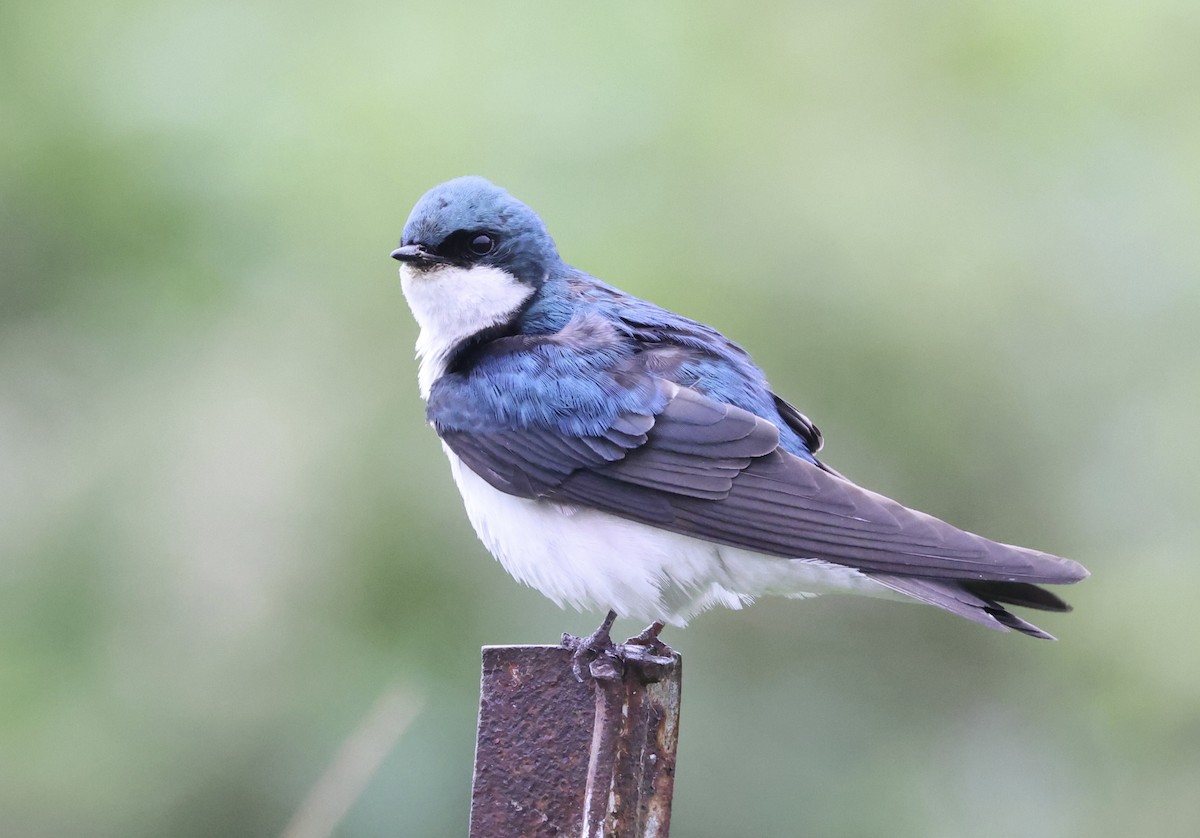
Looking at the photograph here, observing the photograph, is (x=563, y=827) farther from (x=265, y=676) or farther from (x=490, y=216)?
(x=265, y=676)

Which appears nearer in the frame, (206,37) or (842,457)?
(842,457)

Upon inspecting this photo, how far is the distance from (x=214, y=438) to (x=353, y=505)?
1.43ft

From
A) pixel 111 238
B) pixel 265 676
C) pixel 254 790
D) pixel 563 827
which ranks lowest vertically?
pixel 563 827

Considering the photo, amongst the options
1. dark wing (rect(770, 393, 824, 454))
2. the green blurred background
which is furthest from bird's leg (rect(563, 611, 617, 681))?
the green blurred background

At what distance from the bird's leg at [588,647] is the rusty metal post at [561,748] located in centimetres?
2

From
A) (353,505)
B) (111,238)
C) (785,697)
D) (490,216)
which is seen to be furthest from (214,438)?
(785,697)

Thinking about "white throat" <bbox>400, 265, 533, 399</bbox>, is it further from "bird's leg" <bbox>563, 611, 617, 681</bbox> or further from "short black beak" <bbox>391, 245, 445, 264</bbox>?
"bird's leg" <bbox>563, 611, 617, 681</bbox>

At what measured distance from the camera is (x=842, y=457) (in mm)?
3531

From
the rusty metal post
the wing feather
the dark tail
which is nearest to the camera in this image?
the rusty metal post

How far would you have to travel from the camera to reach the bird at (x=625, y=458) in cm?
229

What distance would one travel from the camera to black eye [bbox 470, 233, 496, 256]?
275 cm

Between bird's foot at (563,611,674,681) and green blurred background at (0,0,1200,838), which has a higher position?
green blurred background at (0,0,1200,838)

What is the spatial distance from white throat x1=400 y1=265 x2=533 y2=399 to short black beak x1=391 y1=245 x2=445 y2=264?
2cm

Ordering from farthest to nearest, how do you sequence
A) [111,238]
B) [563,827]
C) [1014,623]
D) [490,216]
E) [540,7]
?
[540,7]
[111,238]
[490,216]
[1014,623]
[563,827]
